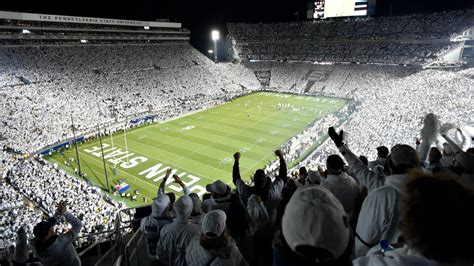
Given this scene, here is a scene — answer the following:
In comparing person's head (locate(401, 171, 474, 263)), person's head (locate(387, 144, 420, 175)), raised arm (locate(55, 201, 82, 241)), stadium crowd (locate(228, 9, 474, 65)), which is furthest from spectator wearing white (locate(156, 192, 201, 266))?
stadium crowd (locate(228, 9, 474, 65))

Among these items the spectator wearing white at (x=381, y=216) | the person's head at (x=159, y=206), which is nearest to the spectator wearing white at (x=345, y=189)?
the spectator wearing white at (x=381, y=216)

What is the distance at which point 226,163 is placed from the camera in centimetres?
2161

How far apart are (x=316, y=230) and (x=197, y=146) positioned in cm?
2386

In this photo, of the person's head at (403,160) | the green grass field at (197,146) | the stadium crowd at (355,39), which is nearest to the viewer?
the person's head at (403,160)

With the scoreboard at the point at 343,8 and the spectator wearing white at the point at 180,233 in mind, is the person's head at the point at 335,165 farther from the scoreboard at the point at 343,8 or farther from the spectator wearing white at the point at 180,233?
the scoreboard at the point at 343,8

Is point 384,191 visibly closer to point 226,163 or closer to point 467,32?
point 226,163

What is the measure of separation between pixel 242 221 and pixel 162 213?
1387mm

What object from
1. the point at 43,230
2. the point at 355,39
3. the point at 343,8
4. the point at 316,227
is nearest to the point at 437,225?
the point at 316,227

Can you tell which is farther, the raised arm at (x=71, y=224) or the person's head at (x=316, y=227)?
the raised arm at (x=71, y=224)

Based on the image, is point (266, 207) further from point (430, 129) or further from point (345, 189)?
point (430, 129)

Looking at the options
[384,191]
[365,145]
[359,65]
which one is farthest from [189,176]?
[359,65]

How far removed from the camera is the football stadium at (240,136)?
1.96 metres

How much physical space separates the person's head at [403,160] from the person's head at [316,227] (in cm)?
145

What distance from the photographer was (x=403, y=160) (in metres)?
2.70
